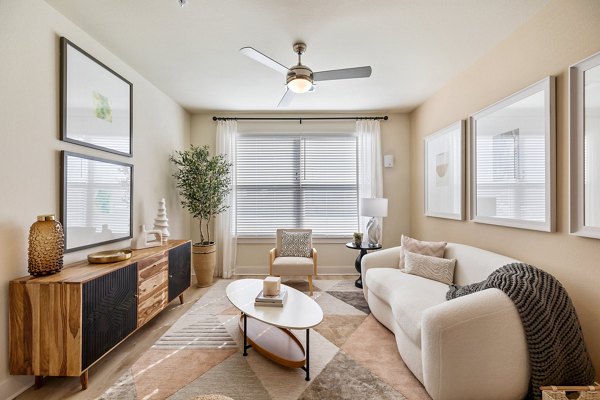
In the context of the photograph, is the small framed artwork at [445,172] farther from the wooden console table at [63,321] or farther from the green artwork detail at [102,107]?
the green artwork detail at [102,107]

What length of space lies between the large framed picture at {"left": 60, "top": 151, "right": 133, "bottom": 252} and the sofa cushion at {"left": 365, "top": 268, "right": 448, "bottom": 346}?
8.78ft

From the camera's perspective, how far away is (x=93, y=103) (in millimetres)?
2387

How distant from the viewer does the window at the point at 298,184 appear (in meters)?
4.53

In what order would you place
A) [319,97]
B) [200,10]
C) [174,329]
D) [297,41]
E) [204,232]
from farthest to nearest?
[204,232]
[319,97]
[174,329]
[297,41]
[200,10]

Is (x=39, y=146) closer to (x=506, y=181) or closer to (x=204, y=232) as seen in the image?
(x=204, y=232)

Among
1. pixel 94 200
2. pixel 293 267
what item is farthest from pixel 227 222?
pixel 94 200

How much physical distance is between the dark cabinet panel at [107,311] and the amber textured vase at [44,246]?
31 cm

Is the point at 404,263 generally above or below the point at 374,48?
below

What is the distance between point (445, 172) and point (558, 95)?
4.98 ft

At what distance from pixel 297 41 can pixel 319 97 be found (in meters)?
1.39

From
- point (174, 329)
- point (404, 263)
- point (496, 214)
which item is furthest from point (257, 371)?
point (496, 214)

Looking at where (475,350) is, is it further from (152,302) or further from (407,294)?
Answer: (152,302)

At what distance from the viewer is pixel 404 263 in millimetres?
3020

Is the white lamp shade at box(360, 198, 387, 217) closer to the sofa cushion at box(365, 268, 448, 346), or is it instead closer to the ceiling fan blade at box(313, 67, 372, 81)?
the sofa cushion at box(365, 268, 448, 346)
